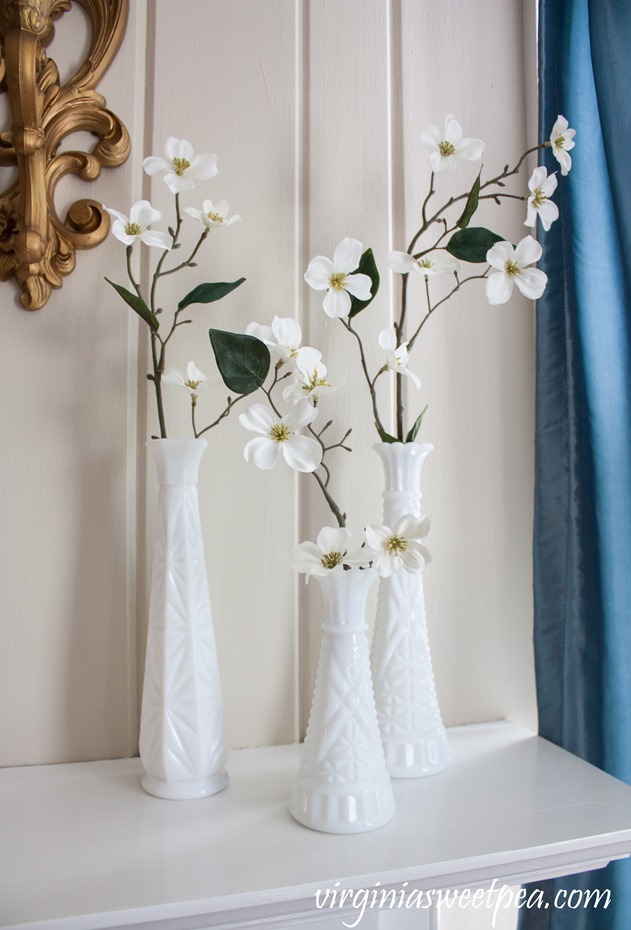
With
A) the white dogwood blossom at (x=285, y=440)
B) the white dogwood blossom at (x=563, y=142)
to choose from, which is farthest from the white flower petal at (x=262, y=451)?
the white dogwood blossom at (x=563, y=142)

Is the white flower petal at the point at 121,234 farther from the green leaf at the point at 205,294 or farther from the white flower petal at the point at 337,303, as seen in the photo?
the white flower petal at the point at 337,303

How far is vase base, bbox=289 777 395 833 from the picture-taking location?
61 cm

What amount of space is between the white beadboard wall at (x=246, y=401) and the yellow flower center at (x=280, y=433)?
20cm

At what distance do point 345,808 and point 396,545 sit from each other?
0.24m

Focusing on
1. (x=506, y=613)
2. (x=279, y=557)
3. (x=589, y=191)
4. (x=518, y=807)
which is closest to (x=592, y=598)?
(x=506, y=613)

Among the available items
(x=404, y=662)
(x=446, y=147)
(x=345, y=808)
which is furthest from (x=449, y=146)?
(x=345, y=808)

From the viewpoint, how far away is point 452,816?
65 cm

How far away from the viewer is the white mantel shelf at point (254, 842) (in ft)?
1.72

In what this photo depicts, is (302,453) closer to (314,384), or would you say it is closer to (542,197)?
(314,384)

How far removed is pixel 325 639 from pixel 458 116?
2.38 feet

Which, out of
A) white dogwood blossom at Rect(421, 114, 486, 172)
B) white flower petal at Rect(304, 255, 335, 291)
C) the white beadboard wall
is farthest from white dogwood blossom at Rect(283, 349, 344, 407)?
white dogwood blossom at Rect(421, 114, 486, 172)

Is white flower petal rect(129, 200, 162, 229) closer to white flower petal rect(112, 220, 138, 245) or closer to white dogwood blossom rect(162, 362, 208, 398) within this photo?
white flower petal rect(112, 220, 138, 245)

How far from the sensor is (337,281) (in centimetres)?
72

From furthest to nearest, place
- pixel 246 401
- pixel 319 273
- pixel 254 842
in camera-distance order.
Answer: pixel 246 401 < pixel 319 273 < pixel 254 842
